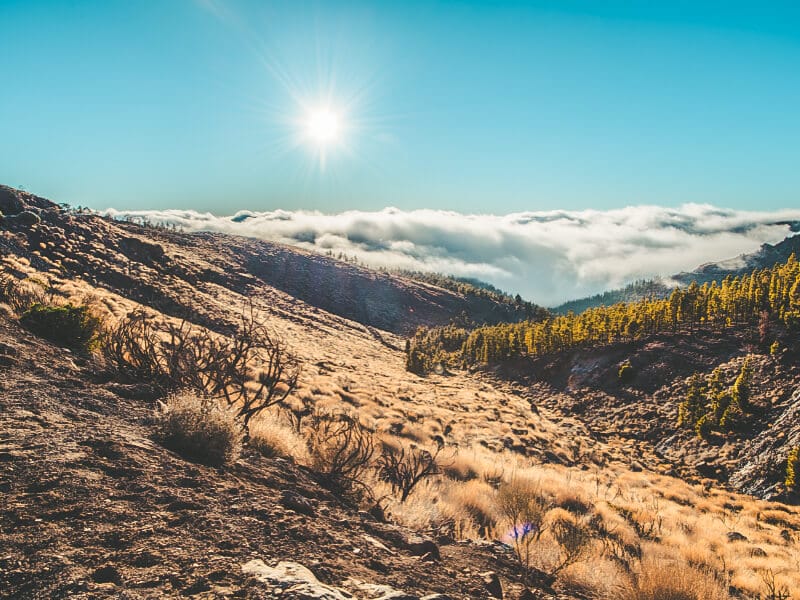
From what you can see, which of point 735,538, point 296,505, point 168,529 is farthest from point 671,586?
point 735,538

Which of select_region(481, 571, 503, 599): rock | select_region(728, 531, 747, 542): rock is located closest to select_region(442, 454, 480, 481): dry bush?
select_region(481, 571, 503, 599): rock

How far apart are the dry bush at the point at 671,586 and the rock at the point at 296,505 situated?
4.09m

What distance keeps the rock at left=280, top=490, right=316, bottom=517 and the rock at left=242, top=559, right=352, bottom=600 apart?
1.39 m

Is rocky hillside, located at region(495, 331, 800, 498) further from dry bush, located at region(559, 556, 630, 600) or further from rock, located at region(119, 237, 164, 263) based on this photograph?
rock, located at region(119, 237, 164, 263)

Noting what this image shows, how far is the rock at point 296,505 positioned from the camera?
4246 mm

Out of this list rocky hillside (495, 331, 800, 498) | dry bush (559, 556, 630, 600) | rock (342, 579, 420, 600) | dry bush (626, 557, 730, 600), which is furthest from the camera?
rocky hillside (495, 331, 800, 498)

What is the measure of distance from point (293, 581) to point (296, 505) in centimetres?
179

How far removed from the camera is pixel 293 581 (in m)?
2.60

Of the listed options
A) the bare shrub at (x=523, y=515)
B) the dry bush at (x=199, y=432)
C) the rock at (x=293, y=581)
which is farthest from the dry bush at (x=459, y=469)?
the rock at (x=293, y=581)

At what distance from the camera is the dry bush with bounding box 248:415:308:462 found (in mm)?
6535

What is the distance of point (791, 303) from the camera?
4297cm

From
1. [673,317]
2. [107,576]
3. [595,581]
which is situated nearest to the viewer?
[107,576]

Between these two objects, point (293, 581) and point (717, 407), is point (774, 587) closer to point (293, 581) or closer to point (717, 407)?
point (293, 581)

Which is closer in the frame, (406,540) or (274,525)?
(274,525)
